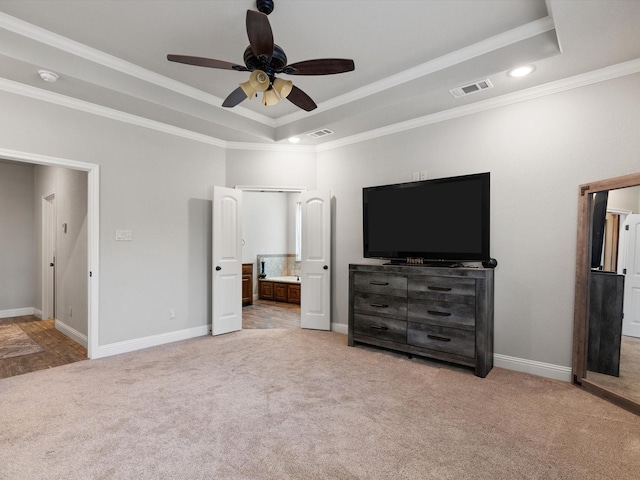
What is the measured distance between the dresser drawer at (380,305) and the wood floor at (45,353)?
3.06m

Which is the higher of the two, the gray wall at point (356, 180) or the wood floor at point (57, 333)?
the gray wall at point (356, 180)

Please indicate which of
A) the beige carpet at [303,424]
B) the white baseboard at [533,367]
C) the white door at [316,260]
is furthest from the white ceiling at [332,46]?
the beige carpet at [303,424]

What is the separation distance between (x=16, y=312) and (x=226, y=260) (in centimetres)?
415

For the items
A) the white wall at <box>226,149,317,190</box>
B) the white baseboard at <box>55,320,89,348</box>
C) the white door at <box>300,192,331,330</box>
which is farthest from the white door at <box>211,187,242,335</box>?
the white baseboard at <box>55,320,89,348</box>

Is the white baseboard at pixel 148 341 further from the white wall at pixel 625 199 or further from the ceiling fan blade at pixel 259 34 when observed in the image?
the white wall at pixel 625 199

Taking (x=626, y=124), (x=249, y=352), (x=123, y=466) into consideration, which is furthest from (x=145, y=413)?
(x=626, y=124)

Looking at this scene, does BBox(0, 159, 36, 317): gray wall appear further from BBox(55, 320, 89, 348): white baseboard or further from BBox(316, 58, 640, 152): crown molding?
BBox(316, 58, 640, 152): crown molding

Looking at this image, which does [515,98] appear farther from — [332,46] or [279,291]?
[279,291]

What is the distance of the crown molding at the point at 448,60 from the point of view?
2.68 metres

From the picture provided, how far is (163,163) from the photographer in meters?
4.27

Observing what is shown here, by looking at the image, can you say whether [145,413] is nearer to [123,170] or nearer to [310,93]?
[123,170]

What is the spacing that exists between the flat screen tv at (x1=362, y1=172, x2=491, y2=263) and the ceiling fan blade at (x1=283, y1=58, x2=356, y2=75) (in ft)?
5.77

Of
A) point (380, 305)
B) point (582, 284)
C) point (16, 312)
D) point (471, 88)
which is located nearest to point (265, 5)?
point (471, 88)

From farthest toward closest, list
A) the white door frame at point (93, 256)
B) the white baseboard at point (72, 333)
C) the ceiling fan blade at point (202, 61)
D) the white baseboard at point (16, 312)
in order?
1. the white baseboard at point (16, 312)
2. the white baseboard at point (72, 333)
3. the white door frame at point (93, 256)
4. the ceiling fan blade at point (202, 61)
